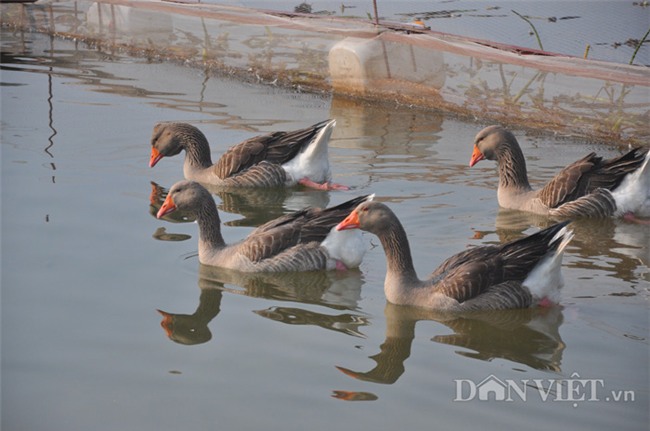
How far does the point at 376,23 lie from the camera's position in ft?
51.1

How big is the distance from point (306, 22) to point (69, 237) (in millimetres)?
8087

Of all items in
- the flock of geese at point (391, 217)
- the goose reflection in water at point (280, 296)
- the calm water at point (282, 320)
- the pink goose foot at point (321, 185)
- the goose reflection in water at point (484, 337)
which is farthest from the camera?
the pink goose foot at point (321, 185)

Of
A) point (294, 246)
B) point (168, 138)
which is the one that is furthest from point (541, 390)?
point (168, 138)

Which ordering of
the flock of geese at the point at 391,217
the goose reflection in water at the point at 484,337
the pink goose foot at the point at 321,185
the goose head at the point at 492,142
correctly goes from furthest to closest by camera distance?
1. the pink goose foot at the point at 321,185
2. the goose head at the point at 492,142
3. the flock of geese at the point at 391,217
4. the goose reflection in water at the point at 484,337

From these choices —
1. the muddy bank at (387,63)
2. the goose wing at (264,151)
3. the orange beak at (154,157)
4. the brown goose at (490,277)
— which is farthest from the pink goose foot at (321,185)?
the muddy bank at (387,63)

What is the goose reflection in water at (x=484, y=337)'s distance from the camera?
7148 mm

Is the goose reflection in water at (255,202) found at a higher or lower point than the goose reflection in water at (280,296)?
higher

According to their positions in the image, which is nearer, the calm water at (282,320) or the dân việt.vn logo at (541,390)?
the calm water at (282,320)

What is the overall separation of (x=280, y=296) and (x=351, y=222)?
0.91m

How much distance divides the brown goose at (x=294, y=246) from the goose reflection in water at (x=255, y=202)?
1474 mm

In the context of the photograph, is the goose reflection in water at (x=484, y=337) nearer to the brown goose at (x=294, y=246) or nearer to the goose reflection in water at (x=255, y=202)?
the brown goose at (x=294, y=246)

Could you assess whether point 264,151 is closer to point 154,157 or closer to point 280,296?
point 154,157

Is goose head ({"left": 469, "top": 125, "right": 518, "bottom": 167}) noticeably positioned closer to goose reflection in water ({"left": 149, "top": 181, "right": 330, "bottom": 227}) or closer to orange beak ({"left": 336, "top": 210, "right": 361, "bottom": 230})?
goose reflection in water ({"left": 149, "top": 181, "right": 330, "bottom": 227})

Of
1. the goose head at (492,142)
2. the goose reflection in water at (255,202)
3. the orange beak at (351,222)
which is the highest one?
the goose head at (492,142)
